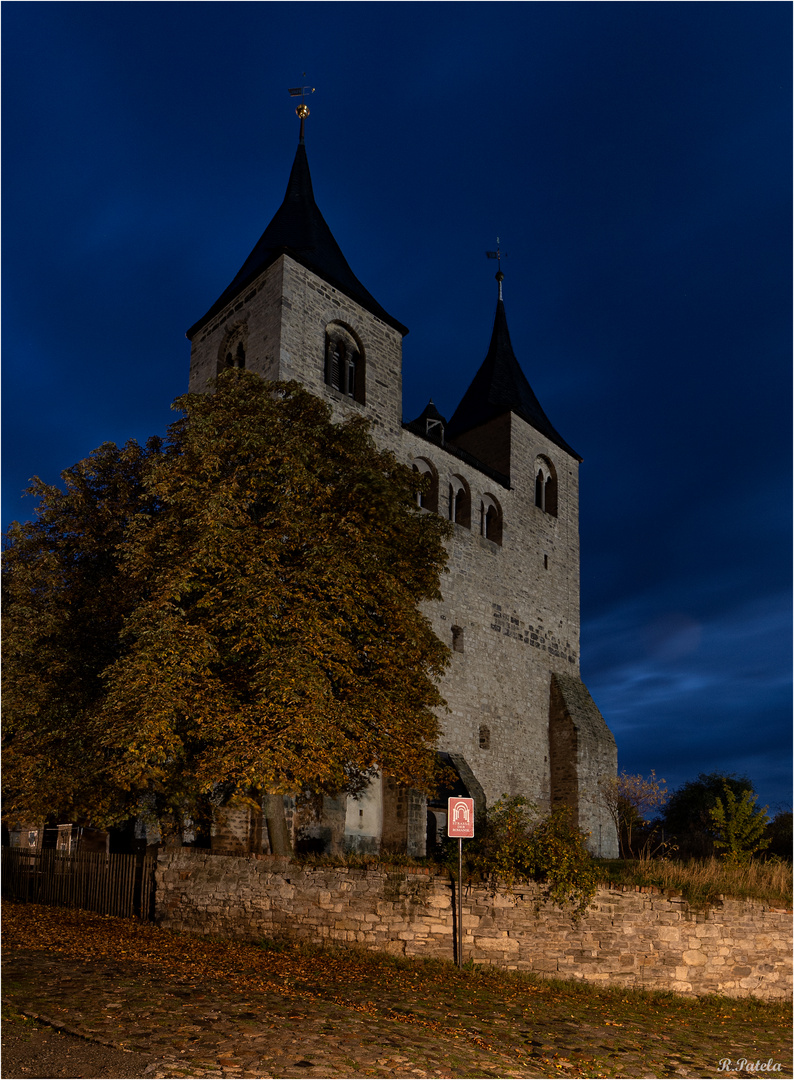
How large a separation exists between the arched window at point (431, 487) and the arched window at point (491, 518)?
2.72 meters

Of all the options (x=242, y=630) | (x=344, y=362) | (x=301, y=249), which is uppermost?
(x=301, y=249)

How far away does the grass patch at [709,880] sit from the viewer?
40.5 ft

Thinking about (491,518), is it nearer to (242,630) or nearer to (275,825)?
(242,630)

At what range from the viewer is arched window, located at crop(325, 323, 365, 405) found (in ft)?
83.6

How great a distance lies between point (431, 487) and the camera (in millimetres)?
27484

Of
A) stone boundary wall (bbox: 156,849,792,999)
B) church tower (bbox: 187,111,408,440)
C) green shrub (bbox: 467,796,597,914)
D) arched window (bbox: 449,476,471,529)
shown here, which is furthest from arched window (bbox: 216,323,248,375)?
green shrub (bbox: 467,796,597,914)

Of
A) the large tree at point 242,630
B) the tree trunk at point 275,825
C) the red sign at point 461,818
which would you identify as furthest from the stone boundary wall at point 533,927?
the large tree at point 242,630

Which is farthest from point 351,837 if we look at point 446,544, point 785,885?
point 785,885

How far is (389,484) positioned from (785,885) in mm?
9805

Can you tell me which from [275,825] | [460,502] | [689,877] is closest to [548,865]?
[689,877]

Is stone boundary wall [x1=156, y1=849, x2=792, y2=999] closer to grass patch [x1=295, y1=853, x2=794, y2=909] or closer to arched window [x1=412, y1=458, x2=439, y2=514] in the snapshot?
grass patch [x1=295, y1=853, x2=794, y2=909]

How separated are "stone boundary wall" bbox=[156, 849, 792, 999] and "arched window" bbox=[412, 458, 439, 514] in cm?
1616

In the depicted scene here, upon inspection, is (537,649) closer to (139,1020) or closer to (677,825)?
(677,825)

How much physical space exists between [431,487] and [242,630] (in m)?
14.2
